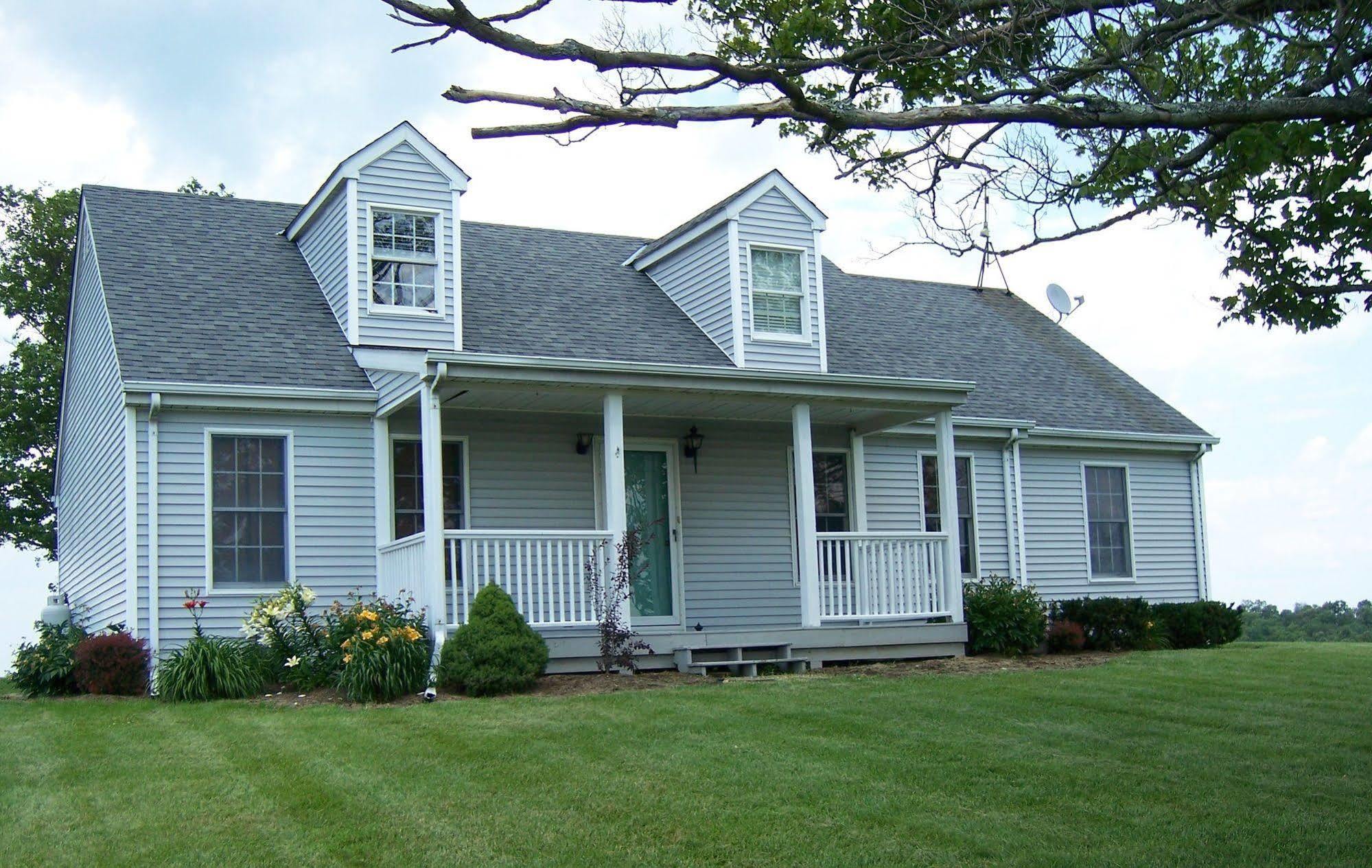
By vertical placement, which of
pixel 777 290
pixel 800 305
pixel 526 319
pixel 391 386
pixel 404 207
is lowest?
pixel 391 386

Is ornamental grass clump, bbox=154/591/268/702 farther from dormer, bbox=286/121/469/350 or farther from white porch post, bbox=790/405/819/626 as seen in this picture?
white porch post, bbox=790/405/819/626

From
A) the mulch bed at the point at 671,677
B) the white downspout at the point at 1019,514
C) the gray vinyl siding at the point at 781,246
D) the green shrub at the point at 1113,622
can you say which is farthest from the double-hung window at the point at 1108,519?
the gray vinyl siding at the point at 781,246

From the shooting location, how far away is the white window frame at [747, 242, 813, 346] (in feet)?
55.7

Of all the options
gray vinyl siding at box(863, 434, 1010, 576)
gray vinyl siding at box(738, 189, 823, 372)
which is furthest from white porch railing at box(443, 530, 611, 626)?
gray vinyl siding at box(863, 434, 1010, 576)

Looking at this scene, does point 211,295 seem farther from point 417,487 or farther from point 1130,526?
point 1130,526

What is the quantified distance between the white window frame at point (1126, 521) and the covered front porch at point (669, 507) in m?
4.12

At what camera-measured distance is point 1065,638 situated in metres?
16.8

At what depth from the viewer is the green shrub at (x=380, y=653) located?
11969 millimetres

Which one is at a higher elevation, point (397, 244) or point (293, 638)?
point (397, 244)

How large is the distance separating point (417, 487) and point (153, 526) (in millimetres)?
2793

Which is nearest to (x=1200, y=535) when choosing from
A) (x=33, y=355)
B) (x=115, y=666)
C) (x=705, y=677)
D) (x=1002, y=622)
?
(x=1002, y=622)

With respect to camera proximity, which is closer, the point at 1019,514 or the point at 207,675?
the point at 207,675

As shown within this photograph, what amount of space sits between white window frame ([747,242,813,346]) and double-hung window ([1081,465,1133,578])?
17.6ft

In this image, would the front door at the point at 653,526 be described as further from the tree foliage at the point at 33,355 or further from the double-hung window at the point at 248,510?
the tree foliage at the point at 33,355
